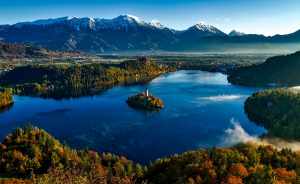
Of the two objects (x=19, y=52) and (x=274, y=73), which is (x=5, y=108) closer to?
(x=274, y=73)

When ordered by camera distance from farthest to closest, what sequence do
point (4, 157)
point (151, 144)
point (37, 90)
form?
point (37, 90), point (151, 144), point (4, 157)

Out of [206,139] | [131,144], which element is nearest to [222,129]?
[206,139]

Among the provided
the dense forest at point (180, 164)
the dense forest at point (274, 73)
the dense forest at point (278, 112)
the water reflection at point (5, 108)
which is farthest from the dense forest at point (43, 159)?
the dense forest at point (274, 73)

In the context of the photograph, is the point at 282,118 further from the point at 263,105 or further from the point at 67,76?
the point at 67,76

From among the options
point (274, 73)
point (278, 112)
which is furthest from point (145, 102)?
point (274, 73)

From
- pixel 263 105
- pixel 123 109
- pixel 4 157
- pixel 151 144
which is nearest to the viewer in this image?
pixel 4 157

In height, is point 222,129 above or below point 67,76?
below
